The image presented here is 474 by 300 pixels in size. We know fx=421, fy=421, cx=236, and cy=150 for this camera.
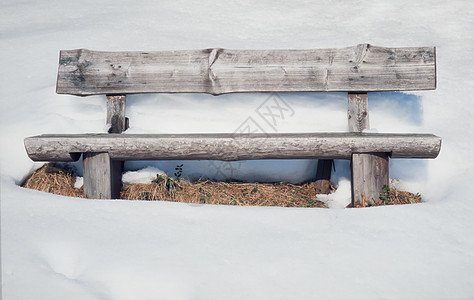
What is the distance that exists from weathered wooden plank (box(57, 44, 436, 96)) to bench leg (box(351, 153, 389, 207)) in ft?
2.42

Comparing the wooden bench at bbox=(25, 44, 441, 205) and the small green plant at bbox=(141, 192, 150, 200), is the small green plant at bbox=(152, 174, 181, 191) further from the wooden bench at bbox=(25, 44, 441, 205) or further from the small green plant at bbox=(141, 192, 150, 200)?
the wooden bench at bbox=(25, 44, 441, 205)

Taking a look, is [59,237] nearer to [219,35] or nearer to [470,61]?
[219,35]

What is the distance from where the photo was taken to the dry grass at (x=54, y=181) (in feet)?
12.6

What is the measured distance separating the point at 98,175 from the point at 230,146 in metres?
1.20

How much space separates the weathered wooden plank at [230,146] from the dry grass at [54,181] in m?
0.34

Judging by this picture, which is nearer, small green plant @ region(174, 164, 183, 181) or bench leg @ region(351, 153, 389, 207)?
bench leg @ region(351, 153, 389, 207)

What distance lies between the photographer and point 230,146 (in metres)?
3.59

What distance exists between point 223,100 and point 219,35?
50.4 inches

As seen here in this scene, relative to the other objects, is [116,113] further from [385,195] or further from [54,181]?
[385,195]

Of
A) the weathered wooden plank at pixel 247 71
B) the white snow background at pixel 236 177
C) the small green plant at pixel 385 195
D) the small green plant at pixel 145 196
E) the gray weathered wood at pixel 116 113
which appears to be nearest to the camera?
the white snow background at pixel 236 177

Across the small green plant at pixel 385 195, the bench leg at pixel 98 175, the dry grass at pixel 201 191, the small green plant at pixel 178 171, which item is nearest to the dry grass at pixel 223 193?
the dry grass at pixel 201 191

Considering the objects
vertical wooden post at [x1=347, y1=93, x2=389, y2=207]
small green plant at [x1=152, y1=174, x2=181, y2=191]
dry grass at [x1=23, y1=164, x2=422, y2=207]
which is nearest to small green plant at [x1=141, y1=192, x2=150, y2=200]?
dry grass at [x1=23, y1=164, x2=422, y2=207]

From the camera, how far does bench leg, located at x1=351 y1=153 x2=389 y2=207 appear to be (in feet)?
12.1

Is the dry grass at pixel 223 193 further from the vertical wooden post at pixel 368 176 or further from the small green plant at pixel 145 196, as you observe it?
the vertical wooden post at pixel 368 176
